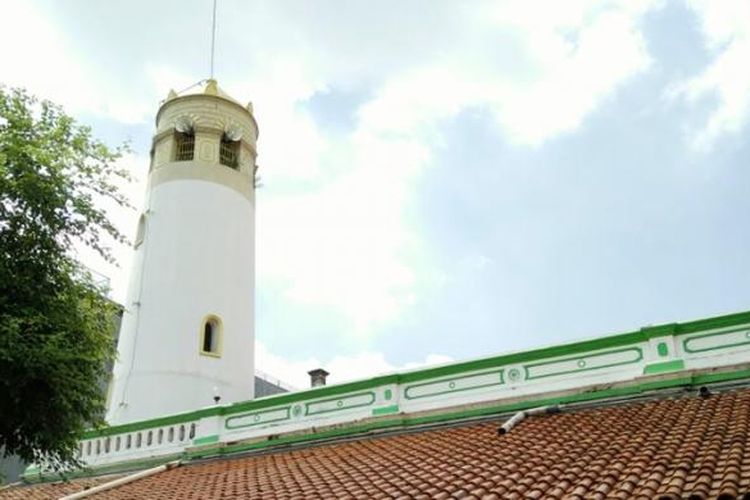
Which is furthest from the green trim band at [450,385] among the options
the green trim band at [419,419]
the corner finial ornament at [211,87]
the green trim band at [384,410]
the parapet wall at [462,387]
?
the corner finial ornament at [211,87]

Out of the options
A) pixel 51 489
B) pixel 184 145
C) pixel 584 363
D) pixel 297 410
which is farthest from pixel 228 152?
pixel 584 363

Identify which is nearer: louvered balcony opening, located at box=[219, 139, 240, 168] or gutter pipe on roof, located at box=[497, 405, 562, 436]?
gutter pipe on roof, located at box=[497, 405, 562, 436]

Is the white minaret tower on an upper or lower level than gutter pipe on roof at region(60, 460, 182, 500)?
upper

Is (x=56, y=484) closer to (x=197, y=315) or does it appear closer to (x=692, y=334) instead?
(x=197, y=315)

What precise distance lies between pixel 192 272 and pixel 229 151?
434cm

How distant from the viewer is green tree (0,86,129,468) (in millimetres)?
9062

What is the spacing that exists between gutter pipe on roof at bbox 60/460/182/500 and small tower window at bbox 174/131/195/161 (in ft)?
33.7

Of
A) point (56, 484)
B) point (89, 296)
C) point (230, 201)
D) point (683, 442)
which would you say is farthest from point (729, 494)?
point (230, 201)

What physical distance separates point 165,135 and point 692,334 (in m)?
16.3

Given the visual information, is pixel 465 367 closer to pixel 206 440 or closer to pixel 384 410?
pixel 384 410

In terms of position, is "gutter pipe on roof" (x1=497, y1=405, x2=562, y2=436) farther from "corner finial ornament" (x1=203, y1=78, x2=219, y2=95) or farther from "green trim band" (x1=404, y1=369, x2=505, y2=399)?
"corner finial ornament" (x1=203, y1=78, x2=219, y2=95)

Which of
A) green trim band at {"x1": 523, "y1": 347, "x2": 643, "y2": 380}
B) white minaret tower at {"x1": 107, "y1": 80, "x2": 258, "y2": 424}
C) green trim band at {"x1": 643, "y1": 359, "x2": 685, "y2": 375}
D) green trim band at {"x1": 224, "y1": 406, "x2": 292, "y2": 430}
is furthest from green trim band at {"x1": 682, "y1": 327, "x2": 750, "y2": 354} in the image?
white minaret tower at {"x1": 107, "y1": 80, "x2": 258, "y2": 424}

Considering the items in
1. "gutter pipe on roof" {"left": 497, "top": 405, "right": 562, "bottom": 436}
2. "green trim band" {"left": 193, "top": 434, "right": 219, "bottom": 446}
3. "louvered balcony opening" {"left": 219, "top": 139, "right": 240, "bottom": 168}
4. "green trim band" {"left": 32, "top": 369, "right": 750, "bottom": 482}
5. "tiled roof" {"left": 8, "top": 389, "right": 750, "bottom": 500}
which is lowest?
"tiled roof" {"left": 8, "top": 389, "right": 750, "bottom": 500}

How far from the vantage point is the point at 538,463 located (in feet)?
27.2
